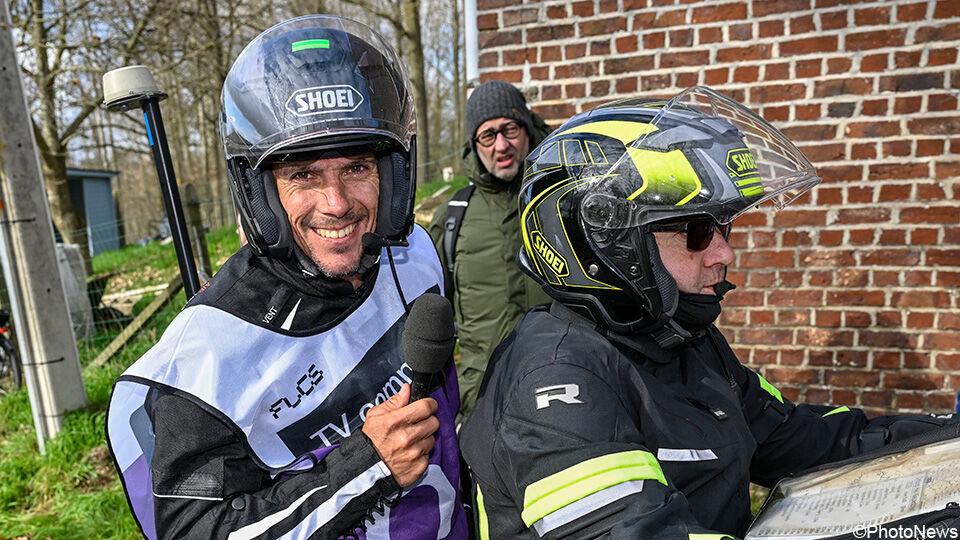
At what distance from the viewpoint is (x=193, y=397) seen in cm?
146

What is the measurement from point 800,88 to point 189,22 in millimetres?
14012

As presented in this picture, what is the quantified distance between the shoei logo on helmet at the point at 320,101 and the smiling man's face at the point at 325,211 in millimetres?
139

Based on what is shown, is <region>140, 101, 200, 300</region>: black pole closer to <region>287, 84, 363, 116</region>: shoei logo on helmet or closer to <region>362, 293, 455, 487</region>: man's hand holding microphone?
<region>287, 84, 363, 116</region>: shoei logo on helmet

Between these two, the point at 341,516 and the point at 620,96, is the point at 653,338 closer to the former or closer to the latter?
the point at 341,516

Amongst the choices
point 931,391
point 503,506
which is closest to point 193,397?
point 503,506

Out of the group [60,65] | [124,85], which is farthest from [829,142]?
[60,65]

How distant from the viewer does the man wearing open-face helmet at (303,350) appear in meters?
1.46

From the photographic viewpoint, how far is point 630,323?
5.43ft

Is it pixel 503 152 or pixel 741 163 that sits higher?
pixel 503 152

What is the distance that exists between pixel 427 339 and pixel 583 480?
1.55 feet

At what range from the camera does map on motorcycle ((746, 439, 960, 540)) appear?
1317mm

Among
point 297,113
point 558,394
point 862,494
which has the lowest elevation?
point 862,494

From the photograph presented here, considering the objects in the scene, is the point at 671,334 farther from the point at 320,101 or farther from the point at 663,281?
the point at 320,101

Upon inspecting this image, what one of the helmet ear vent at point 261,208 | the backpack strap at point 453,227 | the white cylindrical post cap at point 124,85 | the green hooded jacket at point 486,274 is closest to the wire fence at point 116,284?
the backpack strap at point 453,227
